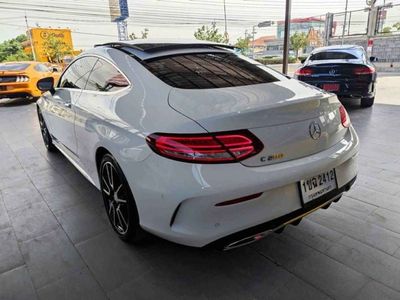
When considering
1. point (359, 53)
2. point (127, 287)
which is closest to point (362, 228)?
point (127, 287)

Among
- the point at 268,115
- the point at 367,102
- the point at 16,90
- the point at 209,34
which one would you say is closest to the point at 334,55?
the point at 367,102

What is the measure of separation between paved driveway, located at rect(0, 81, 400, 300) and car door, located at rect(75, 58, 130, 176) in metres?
0.55

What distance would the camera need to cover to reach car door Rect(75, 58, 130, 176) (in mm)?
2011

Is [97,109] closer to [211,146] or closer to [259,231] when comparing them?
[211,146]

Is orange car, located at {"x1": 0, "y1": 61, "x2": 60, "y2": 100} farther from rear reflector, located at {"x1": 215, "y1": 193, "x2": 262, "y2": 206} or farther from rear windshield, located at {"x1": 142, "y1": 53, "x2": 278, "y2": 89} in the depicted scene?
rear reflector, located at {"x1": 215, "y1": 193, "x2": 262, "y2": 206}

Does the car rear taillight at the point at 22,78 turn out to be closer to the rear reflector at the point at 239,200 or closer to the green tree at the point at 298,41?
the rear reflector at the point at 239,200

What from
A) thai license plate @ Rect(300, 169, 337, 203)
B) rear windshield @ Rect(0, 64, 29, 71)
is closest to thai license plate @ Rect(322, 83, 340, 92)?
thai license plate @ Rect(300, 169, 337, 203)

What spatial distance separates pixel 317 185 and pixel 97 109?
1557mm

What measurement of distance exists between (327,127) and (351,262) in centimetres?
84

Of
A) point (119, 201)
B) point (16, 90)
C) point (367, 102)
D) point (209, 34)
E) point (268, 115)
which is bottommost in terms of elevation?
point (367, 102)

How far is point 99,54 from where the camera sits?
2.44 metres

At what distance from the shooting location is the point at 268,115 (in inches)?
61.5

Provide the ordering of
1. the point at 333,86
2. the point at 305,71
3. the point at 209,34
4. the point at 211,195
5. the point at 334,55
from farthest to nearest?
the point at 209,34
the point at 334,55
the point at 305,71
the point at 333,86
the point at 211,195

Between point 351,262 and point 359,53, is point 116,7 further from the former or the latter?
point 351,262
